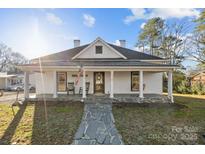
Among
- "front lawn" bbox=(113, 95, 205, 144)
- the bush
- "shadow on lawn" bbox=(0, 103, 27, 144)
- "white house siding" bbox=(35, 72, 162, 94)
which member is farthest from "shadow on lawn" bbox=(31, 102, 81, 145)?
the bush

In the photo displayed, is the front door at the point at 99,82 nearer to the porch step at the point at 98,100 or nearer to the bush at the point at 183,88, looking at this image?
the porch step at the point at 98,100

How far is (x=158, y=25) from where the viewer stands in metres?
27.2

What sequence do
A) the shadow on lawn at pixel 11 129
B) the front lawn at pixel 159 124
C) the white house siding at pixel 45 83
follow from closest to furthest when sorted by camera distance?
the shadow on lawn at pixel 11 129 < the front lawn at pixel 159 124 < the white house siding at pixel 45 83

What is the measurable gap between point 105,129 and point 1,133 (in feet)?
12.2

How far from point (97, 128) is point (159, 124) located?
2.61 m

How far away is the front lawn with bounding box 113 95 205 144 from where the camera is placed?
19.6 feet

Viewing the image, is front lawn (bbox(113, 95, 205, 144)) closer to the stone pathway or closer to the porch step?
the stone pathway

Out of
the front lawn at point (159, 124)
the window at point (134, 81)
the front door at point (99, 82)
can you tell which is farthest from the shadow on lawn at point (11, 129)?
the window at point (134, 81)

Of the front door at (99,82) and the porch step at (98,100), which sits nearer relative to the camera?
the porch step at (98,100)

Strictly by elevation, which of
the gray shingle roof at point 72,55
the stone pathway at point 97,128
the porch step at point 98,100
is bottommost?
the stone pathway at point 97,128

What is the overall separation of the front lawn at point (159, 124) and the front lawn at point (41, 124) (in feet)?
6.52

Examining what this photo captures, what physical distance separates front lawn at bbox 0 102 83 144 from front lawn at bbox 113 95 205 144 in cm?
199

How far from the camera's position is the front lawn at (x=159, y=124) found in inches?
236
